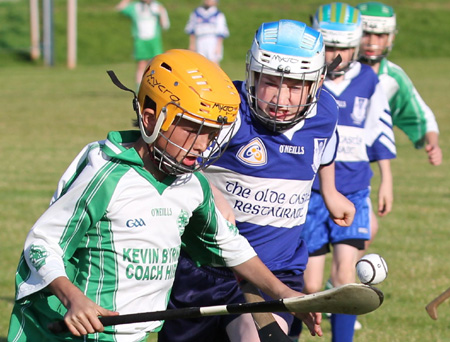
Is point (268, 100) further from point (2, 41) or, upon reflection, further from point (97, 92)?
point (2, 41)

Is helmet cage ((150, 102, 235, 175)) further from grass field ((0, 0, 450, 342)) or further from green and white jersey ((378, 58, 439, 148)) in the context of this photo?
green and white jersey ((378, 58, 439, 148))

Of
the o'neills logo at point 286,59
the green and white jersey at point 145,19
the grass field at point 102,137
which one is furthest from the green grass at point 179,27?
the o'neills logo at point 286,59

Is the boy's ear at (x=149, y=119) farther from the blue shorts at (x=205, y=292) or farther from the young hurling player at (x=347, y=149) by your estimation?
the young hurling player at (x=347, y=149)

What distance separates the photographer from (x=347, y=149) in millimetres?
5418

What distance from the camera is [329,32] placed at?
5.20m

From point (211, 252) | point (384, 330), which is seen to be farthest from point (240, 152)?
point (384, 330)

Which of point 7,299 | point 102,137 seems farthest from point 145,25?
point 7,299

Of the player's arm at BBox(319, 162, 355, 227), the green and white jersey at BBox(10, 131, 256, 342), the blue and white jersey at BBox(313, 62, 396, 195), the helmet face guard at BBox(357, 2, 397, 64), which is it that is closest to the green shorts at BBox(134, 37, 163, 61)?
the helmet face guard at BBox(357, 2, 397, 64)

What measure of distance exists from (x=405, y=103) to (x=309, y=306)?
11.7 feet

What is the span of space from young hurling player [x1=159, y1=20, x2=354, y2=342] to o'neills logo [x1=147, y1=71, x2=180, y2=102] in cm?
84

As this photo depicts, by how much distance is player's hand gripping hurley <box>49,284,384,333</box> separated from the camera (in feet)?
9.16

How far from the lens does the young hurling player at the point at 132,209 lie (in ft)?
9.62

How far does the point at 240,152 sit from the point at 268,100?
276mm

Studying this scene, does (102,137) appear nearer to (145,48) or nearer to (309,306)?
(145,48)
